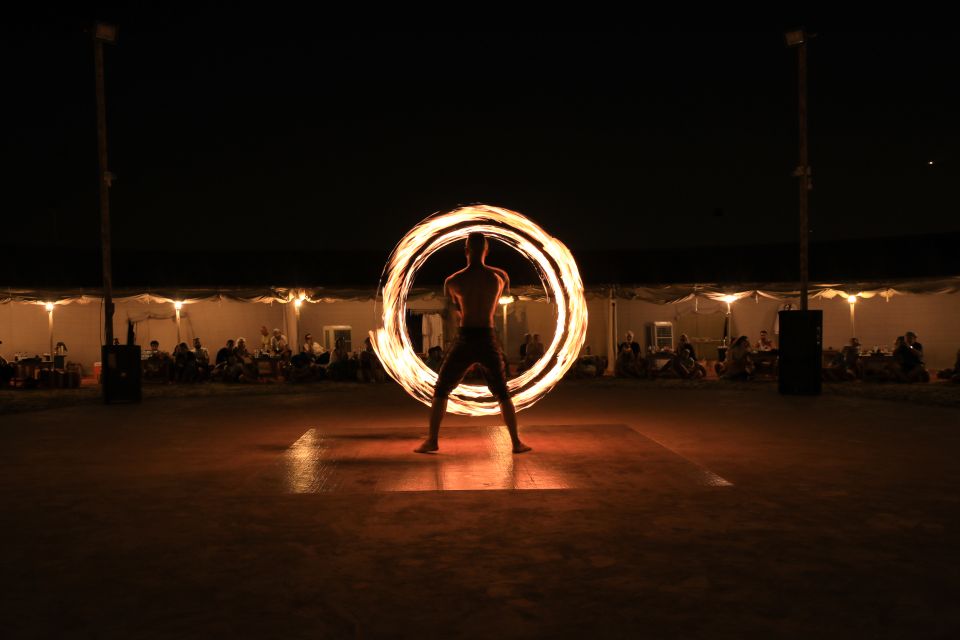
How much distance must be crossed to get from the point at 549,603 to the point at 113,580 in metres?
2.33

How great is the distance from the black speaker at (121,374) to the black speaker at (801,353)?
37.6 feet

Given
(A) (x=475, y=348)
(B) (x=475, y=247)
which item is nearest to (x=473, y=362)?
(A) (x=475, y=348)

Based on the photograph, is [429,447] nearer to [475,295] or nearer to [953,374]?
[475,295]

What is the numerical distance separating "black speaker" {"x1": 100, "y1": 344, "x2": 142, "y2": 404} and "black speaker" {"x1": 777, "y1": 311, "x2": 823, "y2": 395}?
11.5m

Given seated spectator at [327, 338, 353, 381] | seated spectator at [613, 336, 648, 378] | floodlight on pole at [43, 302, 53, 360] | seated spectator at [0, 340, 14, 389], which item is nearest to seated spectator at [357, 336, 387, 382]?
seated spectator at [327, 338, 353, 381]

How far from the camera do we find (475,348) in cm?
855

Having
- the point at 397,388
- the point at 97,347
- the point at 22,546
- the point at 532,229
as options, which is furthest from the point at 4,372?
the point at 22,546

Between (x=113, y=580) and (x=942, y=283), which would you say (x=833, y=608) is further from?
(x=942, y=283)

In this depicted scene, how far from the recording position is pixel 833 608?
157 inches

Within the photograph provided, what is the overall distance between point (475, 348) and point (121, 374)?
898cm

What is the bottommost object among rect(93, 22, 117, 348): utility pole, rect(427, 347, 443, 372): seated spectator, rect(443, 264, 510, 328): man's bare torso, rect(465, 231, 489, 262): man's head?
rect(427, 347, 443, 372): seated spectator

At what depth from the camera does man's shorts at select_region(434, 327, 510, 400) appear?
8.50 m

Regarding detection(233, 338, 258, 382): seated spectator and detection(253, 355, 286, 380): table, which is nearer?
detection(233, 338, 258, 382): seated spectator

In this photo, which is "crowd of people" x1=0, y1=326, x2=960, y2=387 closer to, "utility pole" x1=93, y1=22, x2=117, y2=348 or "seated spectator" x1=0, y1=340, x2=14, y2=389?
"seated spectator" x1=0, y1=340, x2=14, y2=389
